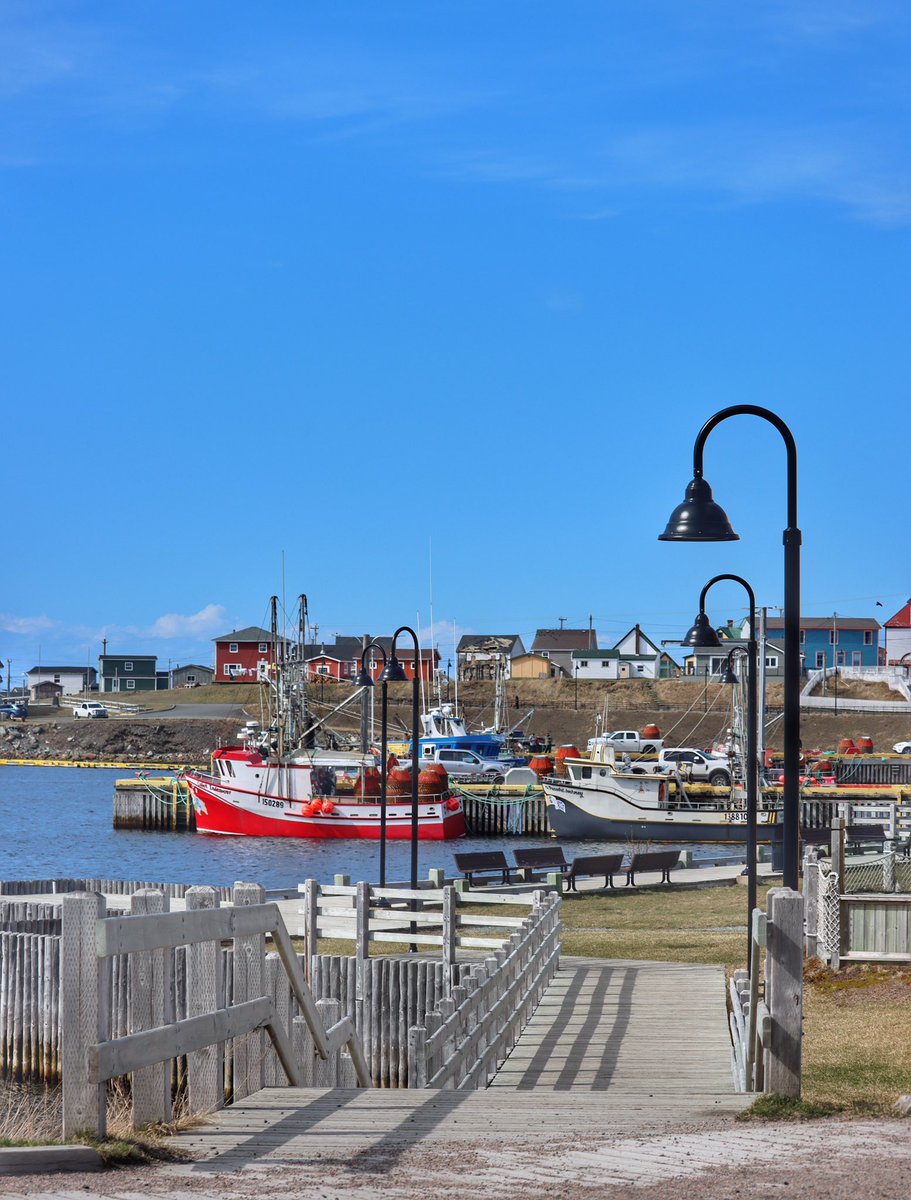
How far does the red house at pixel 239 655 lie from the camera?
146 metres

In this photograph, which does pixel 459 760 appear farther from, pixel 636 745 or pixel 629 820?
pixel 629 820

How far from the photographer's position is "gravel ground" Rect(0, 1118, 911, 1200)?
624 cm

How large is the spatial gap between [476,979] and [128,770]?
108 metres

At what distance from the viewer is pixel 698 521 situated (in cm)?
1180

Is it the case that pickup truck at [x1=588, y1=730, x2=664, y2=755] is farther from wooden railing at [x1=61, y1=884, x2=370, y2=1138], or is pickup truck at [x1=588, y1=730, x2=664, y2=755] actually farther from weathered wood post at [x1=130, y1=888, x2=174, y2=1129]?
weathered wood post at [x1=130, y1=888, x2=174, y2=1129]

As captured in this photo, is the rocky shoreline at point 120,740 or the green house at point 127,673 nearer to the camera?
the rocky shoreline at point 120,740

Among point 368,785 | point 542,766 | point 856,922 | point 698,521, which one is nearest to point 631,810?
point 368,785

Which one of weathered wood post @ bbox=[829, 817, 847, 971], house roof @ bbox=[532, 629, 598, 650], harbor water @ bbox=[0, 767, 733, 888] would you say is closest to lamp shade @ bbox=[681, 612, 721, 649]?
weathered wood post @ bbox=[829, 817, 847, 971]

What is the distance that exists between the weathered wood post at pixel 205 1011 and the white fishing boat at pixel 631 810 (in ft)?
182

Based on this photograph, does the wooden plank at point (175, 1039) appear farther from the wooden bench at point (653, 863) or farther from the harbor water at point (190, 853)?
the harbor water at point (190, 853)

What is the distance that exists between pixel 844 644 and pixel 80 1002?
137206 mm

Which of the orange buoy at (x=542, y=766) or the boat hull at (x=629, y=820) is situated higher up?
the orange buoy at (x=542, y=766)

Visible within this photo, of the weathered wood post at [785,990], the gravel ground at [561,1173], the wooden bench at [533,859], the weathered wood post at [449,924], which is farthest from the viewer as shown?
the wooden bench at [533,859]

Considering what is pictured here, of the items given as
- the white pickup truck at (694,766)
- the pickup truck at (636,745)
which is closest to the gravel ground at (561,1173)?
the white pickup truck at (694,766)
